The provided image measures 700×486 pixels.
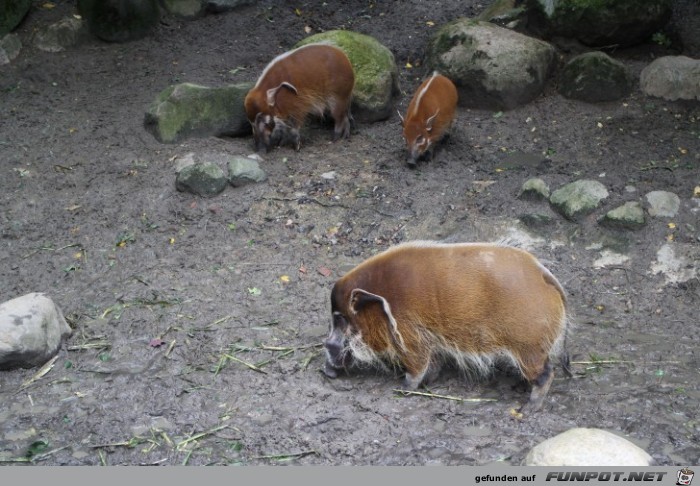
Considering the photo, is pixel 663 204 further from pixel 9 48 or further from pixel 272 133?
pixel 9 48

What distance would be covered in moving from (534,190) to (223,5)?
16.2 feet

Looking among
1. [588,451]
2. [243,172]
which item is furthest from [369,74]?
[588,451]

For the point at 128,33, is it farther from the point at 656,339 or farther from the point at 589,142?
the point at 656,339

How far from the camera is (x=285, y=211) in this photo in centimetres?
643

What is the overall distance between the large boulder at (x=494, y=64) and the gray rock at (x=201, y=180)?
8.28 feet

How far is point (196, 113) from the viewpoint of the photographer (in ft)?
24.1

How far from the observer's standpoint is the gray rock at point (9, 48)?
859cm

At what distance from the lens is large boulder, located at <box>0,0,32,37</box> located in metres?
8.70

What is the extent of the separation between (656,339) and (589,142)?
250 centimetres

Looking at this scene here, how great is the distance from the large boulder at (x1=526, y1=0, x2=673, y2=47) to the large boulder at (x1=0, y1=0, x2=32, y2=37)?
5368mm

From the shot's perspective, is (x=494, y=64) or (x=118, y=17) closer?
(x=494, y=64)

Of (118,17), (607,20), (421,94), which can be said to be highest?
(607,20)

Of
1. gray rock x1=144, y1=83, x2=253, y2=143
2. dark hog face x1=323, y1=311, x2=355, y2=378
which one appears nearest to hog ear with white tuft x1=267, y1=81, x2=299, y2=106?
gray rock x1=144, y1=83, x2=253, y2=143

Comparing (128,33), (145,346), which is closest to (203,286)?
(145,346)
